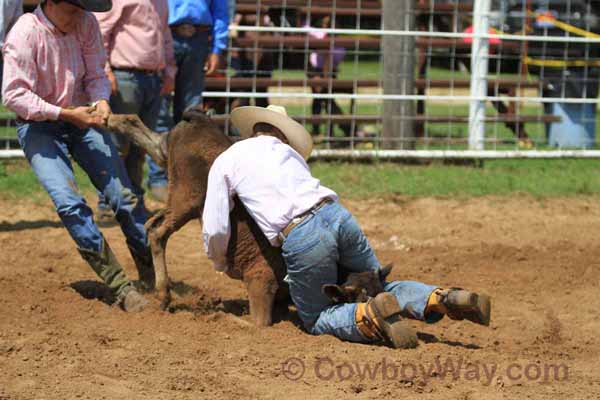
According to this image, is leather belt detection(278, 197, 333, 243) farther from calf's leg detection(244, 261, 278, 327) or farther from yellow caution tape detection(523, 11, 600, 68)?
yellow caution tape detection(523, 11, 600, 68)

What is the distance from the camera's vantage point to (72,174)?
638 cm

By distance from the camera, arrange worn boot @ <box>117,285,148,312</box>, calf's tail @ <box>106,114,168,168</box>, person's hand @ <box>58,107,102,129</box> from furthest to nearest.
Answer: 1. calf's tail @ <box>106,114,168,168</box>
2. worn boot @ <box>117,285,148,312</box>
3. person's hand @ <box>58,107,102,129</box>

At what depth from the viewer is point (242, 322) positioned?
6.04 meters

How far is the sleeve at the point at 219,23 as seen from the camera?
9.63 metres

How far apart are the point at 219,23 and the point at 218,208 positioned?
4285mm

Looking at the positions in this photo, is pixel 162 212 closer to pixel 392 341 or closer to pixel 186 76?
pixel 392 341

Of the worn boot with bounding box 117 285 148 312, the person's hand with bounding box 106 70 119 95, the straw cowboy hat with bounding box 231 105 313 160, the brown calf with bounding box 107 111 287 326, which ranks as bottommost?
the worn boot with bounding box 117 285 148 312

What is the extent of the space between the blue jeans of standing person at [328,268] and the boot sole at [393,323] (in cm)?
20

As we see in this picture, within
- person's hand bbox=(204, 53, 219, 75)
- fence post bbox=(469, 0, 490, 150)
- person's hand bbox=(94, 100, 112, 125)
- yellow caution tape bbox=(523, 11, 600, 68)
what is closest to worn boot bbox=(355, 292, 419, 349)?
person's hand bbox=(94, 100, 112, 125)

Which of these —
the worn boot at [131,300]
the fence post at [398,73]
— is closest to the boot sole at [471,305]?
the worn boot at [131,300]

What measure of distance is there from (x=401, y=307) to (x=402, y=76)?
5995 millimetres

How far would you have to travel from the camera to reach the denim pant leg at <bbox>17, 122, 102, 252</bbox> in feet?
20.4

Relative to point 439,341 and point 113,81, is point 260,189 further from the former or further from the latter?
point 113,81

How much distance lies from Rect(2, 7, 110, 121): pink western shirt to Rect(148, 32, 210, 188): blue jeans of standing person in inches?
115
